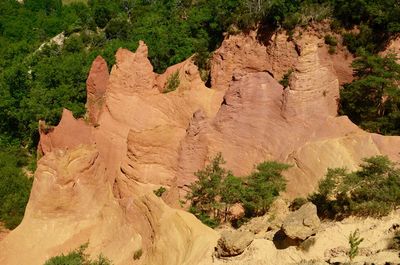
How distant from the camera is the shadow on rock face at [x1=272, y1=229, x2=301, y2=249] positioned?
16798 mm

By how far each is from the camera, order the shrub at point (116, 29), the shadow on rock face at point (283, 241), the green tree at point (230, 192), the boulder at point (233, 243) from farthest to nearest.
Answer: the shrub at point (116, 29)
the green tree at point (230, 192)
the shadow on rock face at point (283, 241)
the boulder at point (233, 243)

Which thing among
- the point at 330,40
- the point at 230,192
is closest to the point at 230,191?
the point at 230,192

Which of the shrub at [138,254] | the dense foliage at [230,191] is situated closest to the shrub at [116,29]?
the dense foliage at [230,191]

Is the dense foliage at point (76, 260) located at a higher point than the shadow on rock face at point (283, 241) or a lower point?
lower

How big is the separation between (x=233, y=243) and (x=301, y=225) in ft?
7.52

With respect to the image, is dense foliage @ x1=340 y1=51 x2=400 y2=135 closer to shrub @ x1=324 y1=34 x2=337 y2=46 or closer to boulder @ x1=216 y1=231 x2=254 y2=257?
shrub @ x1=324 y1=34 x2=337 y2=46

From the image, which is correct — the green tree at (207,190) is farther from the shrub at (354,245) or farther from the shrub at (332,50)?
the shrub at (332,50)

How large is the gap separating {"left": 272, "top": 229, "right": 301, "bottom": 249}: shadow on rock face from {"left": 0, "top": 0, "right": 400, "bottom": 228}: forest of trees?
11.8 m

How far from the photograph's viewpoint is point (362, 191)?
733 inches

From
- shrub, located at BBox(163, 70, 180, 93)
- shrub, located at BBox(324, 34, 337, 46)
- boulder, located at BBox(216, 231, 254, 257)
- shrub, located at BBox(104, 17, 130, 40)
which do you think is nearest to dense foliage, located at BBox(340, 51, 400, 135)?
shrub, located at BBox(324, 34, 337, 46)

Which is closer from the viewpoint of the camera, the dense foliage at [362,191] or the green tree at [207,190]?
the dense foliage at [362,191]

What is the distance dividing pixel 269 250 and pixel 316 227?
5.60 feet

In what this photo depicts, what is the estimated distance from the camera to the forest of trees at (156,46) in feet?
99.3

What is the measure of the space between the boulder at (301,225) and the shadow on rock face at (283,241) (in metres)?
0.26
